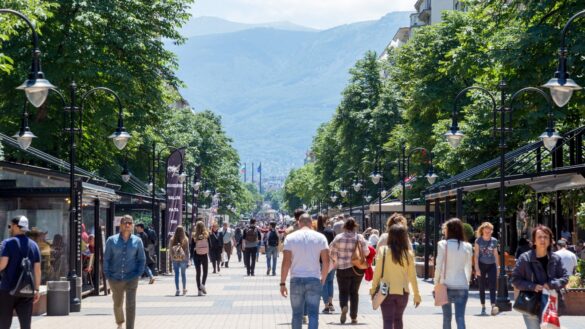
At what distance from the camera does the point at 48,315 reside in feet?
75.2

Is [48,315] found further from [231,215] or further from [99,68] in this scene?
[231,215]

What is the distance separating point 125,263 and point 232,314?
5273 mm

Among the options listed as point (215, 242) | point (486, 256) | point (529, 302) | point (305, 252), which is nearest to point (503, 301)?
point (486, 256)

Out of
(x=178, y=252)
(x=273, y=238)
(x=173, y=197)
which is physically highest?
(x=173, y=197)

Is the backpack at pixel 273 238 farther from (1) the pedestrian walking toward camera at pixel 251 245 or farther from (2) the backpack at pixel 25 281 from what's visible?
(2) the backpack at pixel 25 281

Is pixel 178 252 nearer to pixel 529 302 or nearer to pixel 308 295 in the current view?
pixel 308 295

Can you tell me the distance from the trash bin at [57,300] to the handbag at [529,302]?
12.4 m

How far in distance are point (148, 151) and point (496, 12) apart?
20371 millimetres

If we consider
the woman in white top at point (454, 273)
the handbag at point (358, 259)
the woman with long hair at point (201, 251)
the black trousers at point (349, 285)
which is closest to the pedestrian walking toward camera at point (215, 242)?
the woman with long hair at point (201, 251)

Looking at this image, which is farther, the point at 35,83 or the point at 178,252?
the point at 178,252

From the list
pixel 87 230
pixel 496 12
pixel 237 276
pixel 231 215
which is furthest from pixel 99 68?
pixel 231 215

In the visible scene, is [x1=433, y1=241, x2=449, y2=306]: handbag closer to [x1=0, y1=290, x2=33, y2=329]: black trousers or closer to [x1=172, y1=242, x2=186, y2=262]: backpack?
[x1=0, y1=290, x2=33, y2=329]: black trousers

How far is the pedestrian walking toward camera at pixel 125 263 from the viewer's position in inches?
687

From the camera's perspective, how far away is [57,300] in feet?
75.4
